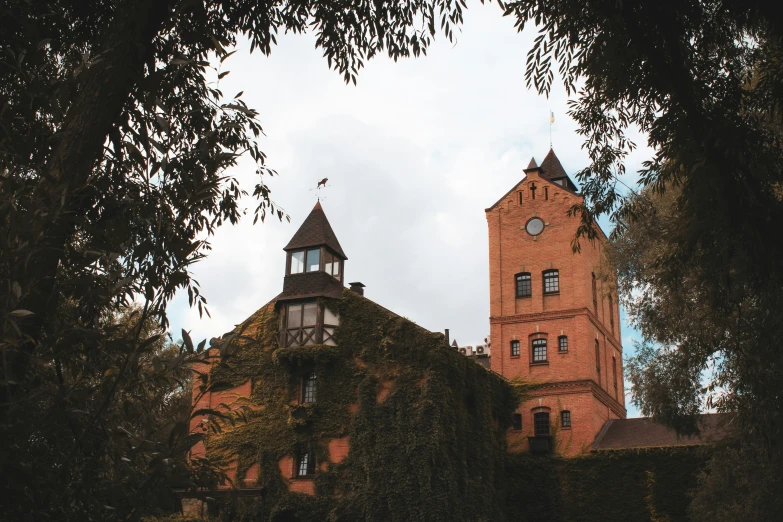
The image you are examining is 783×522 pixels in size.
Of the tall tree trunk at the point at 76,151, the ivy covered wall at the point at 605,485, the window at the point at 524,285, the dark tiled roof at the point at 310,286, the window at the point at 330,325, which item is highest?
the window at the point at 524,285

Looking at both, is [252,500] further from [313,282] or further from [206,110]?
[206,110]

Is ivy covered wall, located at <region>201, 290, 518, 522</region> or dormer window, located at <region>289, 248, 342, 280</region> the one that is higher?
dormer window, located at <region>289, 248, 342, 280</region>

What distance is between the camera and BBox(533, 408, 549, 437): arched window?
3450cm

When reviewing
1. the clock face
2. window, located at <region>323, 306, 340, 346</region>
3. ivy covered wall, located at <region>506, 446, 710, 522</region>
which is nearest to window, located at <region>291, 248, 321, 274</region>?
window, located at <region>323, 306, 340, 346</region>

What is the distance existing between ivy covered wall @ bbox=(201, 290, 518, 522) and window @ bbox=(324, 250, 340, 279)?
1.72m

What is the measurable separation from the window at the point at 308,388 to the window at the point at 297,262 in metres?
4.31

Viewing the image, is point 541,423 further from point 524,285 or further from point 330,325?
point 330,325

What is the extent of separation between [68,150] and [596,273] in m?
34.9

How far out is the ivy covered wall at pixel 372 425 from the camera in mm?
26250

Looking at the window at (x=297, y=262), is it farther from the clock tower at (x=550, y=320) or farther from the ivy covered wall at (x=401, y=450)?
the clock tower at (x=550, y=320)

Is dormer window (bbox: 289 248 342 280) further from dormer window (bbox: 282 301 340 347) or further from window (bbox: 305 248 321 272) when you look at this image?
dormer window (bbox: 282 301 340 347)

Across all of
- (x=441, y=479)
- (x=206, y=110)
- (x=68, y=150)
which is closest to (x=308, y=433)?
(x=441, y=479)

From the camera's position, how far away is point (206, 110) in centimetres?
988

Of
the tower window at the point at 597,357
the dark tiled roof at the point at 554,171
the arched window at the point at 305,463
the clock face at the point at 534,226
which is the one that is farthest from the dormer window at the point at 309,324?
the dark tiled roof at the point at 554,171
